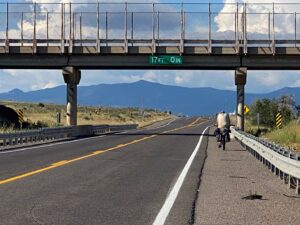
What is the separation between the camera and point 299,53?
1751 inches

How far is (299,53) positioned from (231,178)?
31148 millimetres

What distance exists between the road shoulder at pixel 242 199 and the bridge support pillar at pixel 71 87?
2946 centimetres

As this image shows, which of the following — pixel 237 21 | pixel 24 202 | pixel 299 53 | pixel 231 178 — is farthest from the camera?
pixel 237 21

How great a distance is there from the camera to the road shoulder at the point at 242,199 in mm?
9324

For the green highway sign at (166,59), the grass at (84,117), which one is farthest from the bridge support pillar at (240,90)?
the grass at (84,117)

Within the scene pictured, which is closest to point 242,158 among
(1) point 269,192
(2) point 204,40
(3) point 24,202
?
(1) point 269,192

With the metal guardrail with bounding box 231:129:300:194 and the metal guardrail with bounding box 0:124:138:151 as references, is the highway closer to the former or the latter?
the metal guardrail with bounding box 231:129:300:194

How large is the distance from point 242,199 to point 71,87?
36.6m

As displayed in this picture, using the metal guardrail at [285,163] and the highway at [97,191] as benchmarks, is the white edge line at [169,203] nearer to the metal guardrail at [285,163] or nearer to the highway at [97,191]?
the highway at [97,191]

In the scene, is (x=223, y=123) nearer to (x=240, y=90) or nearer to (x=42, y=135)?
(x=42, y=135)

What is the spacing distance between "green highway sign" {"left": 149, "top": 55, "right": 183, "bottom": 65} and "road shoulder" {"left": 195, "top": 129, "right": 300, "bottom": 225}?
2749 centimetres

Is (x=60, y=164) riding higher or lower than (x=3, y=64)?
lower

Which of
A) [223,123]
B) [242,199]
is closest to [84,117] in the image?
[223,123]

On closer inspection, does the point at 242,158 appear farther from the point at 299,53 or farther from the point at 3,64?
the point at 3,64
